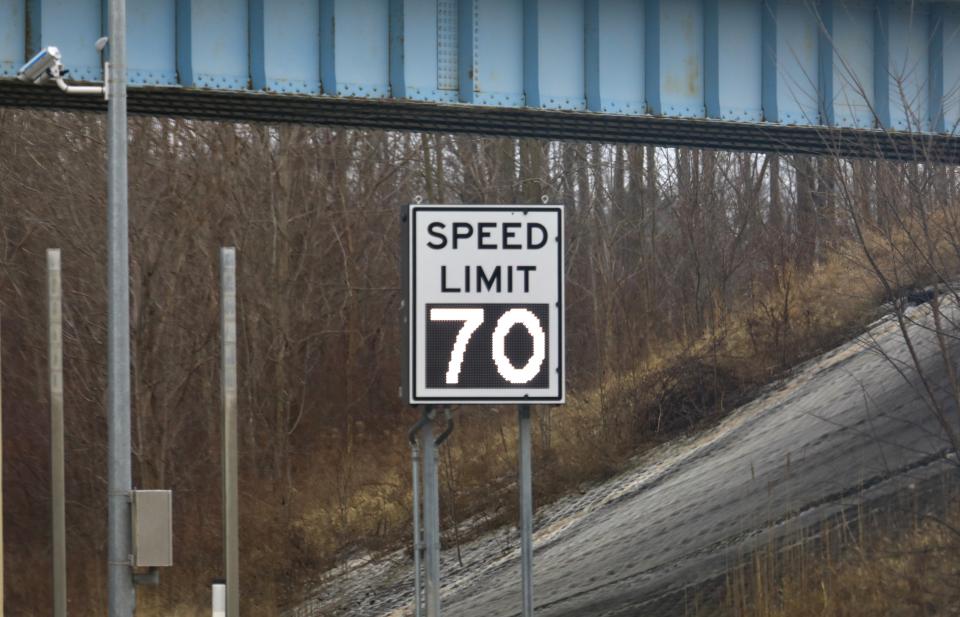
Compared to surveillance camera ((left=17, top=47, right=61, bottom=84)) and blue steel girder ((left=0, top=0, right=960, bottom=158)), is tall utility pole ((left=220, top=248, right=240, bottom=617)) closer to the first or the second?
blue steel girder ((left=0, top=0, right=960, bottom=158))

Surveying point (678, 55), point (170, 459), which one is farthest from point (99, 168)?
point (678, 55)

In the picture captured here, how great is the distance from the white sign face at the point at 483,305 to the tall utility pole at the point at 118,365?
431 centimetres

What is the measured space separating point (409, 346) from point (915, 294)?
15436mm

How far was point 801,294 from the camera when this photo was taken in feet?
91.4

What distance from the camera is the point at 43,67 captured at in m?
13.4

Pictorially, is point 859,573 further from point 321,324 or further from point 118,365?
point 321,324

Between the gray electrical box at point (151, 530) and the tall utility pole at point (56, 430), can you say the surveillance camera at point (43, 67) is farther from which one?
the tall utility pole at point (56, 430)

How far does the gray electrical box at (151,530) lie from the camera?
12.6m

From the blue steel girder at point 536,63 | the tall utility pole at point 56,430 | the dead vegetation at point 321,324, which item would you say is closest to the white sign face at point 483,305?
the blue steel girder at point 536,63

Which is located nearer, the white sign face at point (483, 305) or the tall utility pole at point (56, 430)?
the white sign face at point (483, 305)

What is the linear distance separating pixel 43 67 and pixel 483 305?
243 inches

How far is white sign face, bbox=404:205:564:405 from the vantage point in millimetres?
9094

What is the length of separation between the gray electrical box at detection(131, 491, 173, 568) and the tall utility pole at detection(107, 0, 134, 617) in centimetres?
12

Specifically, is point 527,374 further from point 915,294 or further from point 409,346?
point 915,294
